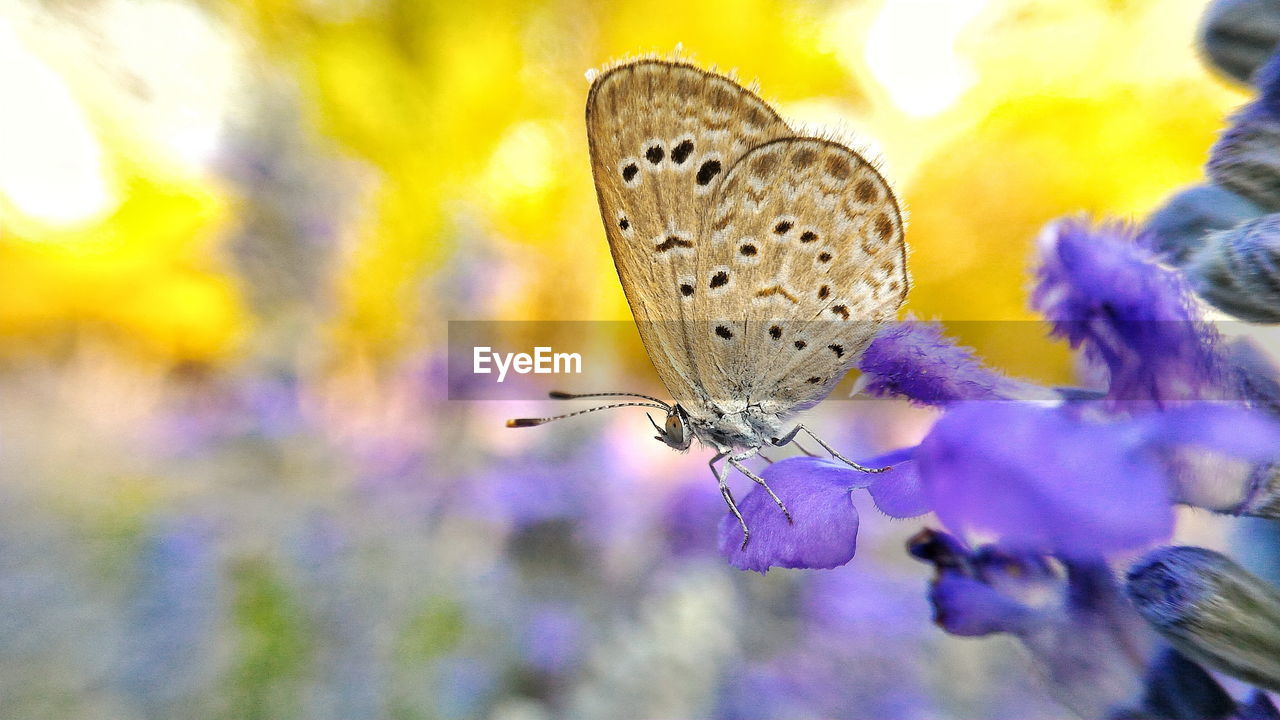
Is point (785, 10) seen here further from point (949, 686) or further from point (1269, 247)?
point (1269, 247)

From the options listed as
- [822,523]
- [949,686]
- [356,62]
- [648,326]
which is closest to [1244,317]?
[822,523]

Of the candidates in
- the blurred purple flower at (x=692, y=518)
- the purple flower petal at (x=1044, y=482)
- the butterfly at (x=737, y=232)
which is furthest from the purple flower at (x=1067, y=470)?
the blurred purple flower at (x=692, y=518)

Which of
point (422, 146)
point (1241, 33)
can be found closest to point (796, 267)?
point (1241, 33)

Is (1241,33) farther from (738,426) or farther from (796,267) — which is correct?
(738,426)

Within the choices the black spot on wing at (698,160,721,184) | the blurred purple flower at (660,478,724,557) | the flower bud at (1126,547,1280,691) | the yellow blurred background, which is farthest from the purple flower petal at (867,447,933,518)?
the yellow blurred background

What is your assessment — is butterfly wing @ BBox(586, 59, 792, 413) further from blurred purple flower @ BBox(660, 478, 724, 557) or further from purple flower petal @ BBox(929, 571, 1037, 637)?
blurred purple flower @ BBox(660, 478, 724, 557)
